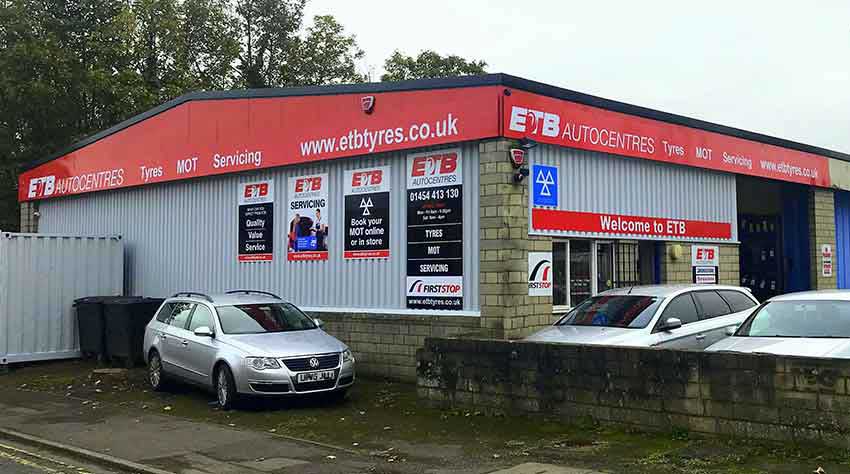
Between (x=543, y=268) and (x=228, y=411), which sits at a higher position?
(x=543, y=268)

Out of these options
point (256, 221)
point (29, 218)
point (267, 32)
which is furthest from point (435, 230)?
point (267, 32)

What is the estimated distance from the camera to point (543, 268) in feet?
42.3

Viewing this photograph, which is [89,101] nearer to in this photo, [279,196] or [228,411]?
[279,196]

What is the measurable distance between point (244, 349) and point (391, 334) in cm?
318

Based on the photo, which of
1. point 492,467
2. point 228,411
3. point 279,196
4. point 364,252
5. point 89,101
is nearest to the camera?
point 492,467

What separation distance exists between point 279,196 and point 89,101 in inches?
660

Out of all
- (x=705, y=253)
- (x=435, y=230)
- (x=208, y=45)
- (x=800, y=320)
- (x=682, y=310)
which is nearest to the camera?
(x=800, y=320)

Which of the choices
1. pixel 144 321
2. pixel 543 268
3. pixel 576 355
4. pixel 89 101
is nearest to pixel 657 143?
A: pixel 543 268

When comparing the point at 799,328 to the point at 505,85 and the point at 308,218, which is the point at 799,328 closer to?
the point at 505,85

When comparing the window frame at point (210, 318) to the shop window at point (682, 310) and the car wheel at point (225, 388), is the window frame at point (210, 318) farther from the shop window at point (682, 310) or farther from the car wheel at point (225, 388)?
the shop window at point (682, 310)

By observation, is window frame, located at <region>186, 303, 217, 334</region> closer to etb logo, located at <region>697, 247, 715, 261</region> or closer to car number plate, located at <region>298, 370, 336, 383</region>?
car number plate, located at <region>298, 370, 336, 383</region>

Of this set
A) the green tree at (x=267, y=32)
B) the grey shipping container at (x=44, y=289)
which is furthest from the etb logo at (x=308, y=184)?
the green tree at (x=267, y=32)

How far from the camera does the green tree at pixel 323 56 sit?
1528 inches

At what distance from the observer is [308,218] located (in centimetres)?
1564
